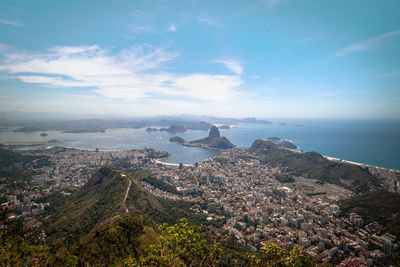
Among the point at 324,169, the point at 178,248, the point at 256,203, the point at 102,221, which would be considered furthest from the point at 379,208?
the point at 102,221

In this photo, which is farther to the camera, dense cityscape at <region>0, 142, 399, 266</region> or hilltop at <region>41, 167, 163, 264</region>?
dense cityscape at <region>0, 142, 399, 266</region>

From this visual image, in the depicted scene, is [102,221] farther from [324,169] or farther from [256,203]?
[324,169]

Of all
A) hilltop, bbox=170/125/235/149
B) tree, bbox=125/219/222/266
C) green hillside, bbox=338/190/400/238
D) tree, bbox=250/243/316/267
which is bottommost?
green hillside, bbox=338/190/400/238

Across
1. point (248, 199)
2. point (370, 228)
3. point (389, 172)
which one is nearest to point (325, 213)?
point (370, 228)

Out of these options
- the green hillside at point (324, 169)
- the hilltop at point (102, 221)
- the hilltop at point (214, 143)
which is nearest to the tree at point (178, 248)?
the hilltop at point (102, 221)

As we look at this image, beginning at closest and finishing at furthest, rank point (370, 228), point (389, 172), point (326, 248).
A: 1. point (326, 248)
2. point (370, 228)
3. point (389, 172)

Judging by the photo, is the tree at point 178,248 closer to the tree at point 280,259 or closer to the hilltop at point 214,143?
the tree at point 280,259

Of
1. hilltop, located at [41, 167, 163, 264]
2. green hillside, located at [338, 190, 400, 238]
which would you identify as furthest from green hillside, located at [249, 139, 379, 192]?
hilltop, located at [41, 167, 163, 264]

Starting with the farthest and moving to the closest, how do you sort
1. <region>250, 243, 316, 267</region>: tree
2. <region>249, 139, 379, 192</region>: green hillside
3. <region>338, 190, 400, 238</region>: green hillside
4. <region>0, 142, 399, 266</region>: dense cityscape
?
<region>249, 139, 379, 192</region>: green hillside < <region>338, 190, 400, 238</region>: green hillside < <region>0, 142, 399, 266</region>: dense cityscape < <region>250, 243, 316, 267</region>: tree

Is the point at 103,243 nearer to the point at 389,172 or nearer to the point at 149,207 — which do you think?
the point at 149,207

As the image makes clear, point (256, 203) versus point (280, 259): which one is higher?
point (280, 259)

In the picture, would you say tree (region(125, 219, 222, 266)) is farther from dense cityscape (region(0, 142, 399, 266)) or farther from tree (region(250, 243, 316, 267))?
dense cityscape (region(0, 142, 399, 266))
